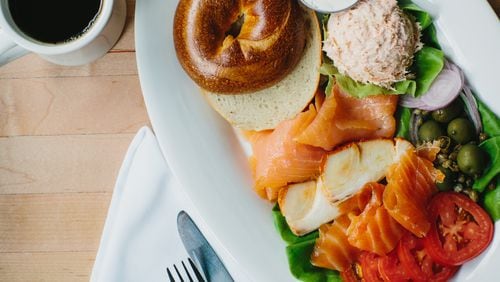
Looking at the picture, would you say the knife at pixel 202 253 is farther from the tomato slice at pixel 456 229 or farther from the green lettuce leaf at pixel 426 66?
the green lettuce leaf at pixel 426 66

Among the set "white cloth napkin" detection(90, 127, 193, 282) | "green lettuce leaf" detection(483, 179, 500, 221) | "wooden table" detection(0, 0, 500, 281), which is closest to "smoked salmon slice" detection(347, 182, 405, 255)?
"green lettuce leaf" detection(483, 179, 500, 221)

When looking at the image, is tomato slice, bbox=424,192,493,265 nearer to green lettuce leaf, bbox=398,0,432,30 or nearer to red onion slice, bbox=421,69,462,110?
red onion slice, bbox=421,69,462,110

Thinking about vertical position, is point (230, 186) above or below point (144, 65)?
below

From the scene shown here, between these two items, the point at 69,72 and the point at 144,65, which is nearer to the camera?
the point at 144,65

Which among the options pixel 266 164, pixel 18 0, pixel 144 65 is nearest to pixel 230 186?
pixel 266 164

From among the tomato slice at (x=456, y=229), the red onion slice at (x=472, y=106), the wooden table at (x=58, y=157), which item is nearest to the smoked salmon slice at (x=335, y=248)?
the tomato slice at (x=456, y=229)

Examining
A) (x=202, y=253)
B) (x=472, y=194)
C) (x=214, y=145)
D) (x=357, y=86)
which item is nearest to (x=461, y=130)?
(x=472, y=194)

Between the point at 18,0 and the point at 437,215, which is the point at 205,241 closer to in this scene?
the point at 437,215
